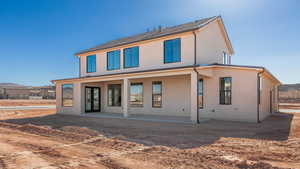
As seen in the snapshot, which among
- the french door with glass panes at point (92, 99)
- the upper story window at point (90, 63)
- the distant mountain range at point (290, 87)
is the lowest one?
the french door with glass panes at point (92, 99)

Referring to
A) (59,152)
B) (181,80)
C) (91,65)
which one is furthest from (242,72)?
(91,65)

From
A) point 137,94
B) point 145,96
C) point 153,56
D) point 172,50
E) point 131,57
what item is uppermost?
point 172,50

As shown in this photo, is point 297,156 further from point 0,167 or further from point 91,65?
point 91,65

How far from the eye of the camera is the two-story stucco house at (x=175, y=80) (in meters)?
10.6

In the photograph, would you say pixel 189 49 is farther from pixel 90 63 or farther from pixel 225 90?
pixel 90 63

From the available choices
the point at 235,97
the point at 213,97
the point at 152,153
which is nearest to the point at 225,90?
the point at 235,97

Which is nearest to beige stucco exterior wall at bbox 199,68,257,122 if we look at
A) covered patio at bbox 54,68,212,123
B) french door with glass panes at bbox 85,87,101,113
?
covered patio at bbox 54,68,212,123

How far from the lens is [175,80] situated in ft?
42.8

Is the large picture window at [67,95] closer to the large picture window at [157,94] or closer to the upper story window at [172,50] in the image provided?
the large picture window at [157,94]


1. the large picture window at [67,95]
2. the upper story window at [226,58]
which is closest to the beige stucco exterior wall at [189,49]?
the upper story window at [226,58]

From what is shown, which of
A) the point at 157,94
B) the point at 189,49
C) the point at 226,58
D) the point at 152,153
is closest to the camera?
the point at 152,153

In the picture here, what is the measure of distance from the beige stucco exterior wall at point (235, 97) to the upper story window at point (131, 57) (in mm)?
5536

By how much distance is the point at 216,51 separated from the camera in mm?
14461

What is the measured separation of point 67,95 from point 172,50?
33.4 feet
